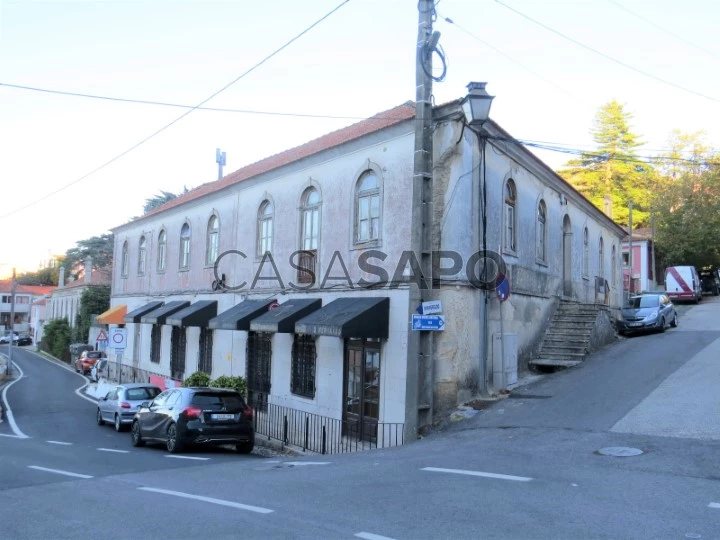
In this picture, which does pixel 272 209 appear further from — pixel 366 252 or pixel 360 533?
pixel 360 533

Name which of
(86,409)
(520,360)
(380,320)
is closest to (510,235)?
(520,360)

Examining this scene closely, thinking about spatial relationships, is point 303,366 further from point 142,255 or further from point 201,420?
point 142,255

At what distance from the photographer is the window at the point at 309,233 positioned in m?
17.5

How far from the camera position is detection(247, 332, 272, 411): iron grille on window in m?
19.0

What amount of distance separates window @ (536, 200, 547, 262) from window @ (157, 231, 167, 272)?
1557cm

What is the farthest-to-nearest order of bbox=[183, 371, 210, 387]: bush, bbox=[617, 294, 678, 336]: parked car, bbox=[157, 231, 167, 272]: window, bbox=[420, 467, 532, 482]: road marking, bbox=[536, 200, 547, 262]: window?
1. bbox=[157, 231, 167, 272]: window
2. bbox=[617, 294, 678, 336]: parked car
3. bbox=[183, 371, 210, 387]: bush
4. bbox=[536, 200, 547, 262]: window
5. bbox=[420, 467, 532, 482]: road marking

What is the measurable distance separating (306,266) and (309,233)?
3.05ft

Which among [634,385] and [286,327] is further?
[286,327]

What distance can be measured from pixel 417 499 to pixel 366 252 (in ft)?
29.0

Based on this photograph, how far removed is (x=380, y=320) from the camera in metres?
14.2

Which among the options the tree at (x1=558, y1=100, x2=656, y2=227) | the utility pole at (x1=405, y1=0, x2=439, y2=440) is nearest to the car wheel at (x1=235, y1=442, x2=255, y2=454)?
the utility pole at (x1=405, y1=0, x2=439, y2=440)

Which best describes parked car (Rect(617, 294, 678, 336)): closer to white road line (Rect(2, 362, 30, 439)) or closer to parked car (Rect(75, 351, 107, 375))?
white road line (Rect(2, 362, 30, 439))

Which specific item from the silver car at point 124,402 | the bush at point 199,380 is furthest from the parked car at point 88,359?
Result: the bush at point 199,380

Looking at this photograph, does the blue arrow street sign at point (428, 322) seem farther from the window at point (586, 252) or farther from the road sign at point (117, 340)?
the road sign at point (117, 340)
